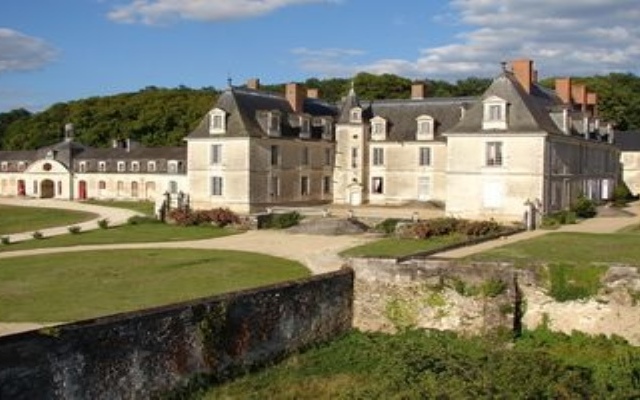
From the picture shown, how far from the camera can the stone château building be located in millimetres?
30750

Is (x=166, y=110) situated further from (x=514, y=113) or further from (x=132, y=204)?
(x=514, y=113)

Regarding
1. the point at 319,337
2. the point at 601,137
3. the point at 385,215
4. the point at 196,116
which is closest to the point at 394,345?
the point at 319,337

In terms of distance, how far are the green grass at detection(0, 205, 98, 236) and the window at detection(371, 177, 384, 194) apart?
13149 mm

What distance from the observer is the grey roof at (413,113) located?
37.7 m

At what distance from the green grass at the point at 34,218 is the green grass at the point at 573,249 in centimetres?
2058

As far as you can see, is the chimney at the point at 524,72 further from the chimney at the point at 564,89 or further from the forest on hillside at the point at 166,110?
the forest on hillside at the point at 166,110

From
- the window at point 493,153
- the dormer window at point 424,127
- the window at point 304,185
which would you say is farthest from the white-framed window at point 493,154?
the window at point 304,185

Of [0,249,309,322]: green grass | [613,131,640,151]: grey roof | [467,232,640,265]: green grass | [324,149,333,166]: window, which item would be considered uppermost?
[613,131,640,151]: grey roof

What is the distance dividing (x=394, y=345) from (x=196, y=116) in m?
57.9

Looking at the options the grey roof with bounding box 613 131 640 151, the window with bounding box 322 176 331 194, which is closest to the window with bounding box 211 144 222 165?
the window with bounding box 322 176 331 194

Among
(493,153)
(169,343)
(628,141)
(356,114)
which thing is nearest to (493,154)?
(493,153)

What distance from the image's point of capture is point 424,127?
123 feet

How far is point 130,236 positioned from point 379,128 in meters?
14.4

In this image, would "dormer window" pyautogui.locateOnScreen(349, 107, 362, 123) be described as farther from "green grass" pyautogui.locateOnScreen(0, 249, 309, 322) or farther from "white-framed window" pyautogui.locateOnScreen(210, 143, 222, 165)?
"green grass" pyautogui.locateOnScreen(0, 249, 309, 322)
